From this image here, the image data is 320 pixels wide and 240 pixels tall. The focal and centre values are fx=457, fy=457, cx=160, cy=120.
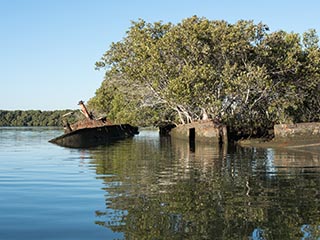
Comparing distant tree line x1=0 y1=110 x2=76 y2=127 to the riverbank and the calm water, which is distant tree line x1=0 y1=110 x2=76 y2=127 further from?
the calm water

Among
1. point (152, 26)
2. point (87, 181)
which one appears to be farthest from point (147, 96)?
point (87, 181)

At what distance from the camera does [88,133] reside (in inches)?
1715

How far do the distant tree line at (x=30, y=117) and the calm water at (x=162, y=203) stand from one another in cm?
16196

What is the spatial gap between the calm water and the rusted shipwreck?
21.0m

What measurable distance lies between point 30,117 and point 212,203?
181019 millimetres

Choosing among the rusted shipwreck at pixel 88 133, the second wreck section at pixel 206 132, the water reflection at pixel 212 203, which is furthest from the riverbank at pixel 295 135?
the water reflection at pixel 212 203

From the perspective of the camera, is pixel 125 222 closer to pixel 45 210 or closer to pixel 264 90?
pixel 45 210

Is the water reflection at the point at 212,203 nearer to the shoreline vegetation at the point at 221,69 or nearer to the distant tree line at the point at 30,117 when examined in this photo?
the shoreline vegetation at the point at 221,69

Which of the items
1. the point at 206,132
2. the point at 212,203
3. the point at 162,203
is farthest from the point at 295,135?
the point at 162,203

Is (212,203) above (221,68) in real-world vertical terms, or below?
below

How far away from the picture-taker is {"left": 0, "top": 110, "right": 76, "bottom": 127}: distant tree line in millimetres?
175212

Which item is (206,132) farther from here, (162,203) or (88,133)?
(162,203)

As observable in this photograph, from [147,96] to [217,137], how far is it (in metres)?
13.6

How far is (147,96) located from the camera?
48.4 meters
